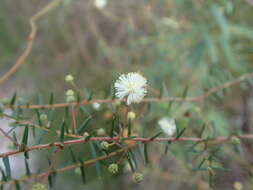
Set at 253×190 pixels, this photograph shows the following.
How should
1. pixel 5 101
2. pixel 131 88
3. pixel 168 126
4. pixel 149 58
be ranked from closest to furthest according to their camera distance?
pixel 131 88, pixel 5 101, pixel 168 126, pixel 149 58

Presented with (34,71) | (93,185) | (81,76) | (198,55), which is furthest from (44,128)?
(34,71)

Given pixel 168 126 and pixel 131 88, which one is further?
pixel 168 126

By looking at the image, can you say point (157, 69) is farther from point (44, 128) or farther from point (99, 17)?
point (44, 128)

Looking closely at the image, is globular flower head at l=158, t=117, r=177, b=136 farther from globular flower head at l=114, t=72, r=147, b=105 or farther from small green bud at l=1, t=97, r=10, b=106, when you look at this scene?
small green bud at l=1, t=97, r=10, b=106

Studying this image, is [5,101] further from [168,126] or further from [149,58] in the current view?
[149,58]

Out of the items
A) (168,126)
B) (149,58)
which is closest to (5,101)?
(168,126)

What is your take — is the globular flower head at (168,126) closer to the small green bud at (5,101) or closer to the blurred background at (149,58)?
the blurred background at (149,58)

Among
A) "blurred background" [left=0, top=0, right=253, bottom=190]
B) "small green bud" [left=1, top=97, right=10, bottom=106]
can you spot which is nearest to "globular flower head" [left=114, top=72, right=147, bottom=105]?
"small green bud" [left=1, top=97, right=10, bottom=106]

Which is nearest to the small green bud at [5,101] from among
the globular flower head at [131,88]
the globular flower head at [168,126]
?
the globular flower head at [131,88]
